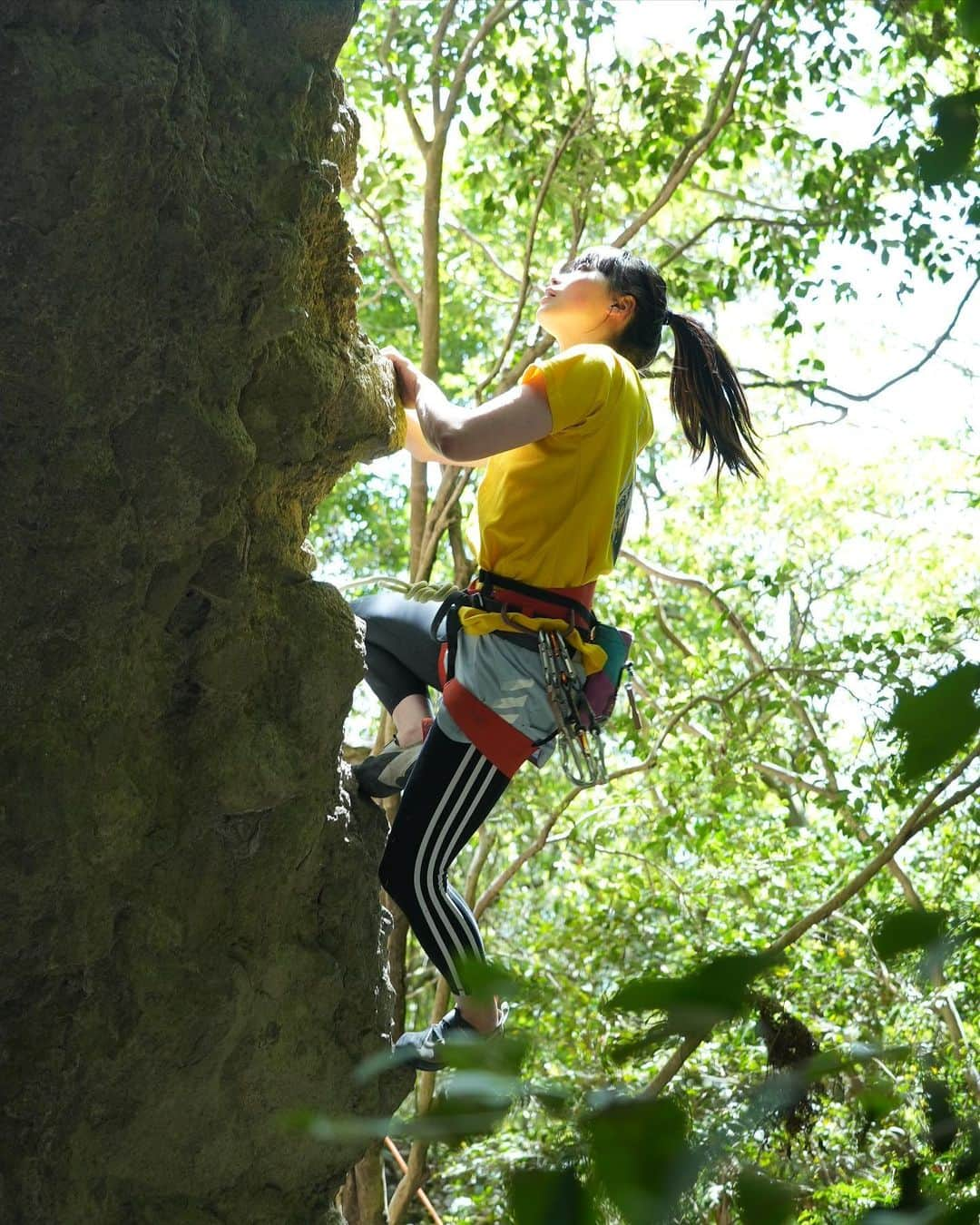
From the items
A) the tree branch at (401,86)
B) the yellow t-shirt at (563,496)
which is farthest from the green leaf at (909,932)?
the tree branch at (401,86)

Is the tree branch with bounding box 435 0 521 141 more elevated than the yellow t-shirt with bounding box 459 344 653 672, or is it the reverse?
the tree branch with bounding box 435 0 521 141

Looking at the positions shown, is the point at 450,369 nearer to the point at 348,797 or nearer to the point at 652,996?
the point at 348,797

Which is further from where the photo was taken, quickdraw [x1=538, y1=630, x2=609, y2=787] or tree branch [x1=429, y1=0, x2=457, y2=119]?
tree branch [x1=429, y1=0, x2=457, y2=119]

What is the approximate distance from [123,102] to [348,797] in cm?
114

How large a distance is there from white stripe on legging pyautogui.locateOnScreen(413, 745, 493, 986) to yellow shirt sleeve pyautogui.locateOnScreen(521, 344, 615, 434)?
0.59m

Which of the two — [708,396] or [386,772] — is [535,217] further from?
[386,772]

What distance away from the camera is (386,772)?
231 cm

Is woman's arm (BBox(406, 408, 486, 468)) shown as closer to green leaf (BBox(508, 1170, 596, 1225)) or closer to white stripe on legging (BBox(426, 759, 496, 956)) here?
white stripe on legging (BBox(426, 759, 496, 956))

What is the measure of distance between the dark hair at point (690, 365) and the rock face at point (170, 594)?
683 millimetres

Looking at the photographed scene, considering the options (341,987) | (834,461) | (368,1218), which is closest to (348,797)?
(341,987)

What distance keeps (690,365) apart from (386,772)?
1095mm

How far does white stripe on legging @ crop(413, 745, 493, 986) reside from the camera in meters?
2.26

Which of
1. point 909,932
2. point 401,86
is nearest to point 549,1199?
point 909,932

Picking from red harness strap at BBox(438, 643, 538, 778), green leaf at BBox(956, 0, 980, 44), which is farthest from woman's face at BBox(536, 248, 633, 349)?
green leaf at BBox(956, 0, 980, 44)
